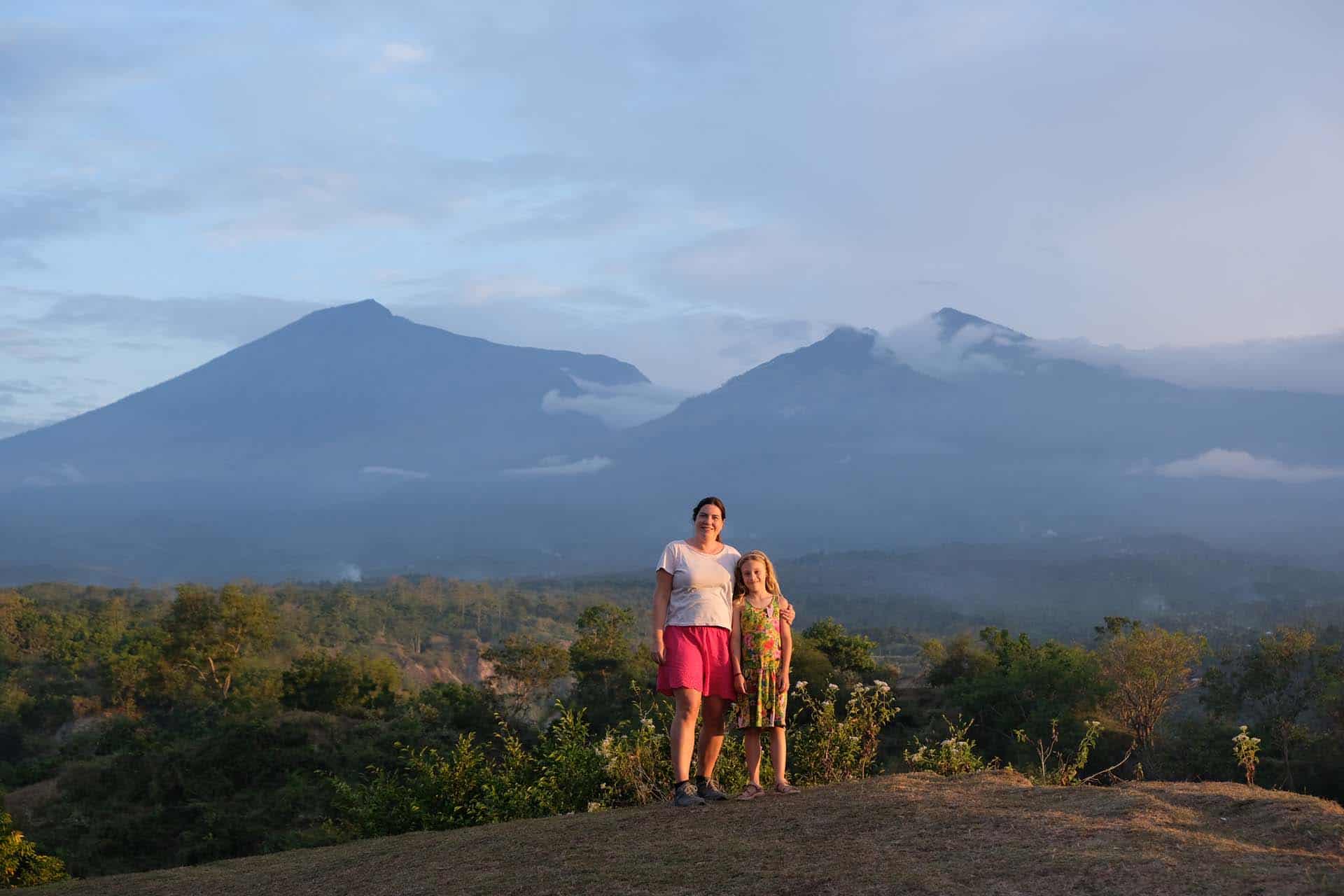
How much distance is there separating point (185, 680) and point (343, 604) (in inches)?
1429

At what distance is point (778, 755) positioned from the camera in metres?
6.07

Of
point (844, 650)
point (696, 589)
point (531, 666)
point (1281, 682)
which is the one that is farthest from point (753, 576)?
point (531, 666)

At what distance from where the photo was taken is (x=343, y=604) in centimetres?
7569

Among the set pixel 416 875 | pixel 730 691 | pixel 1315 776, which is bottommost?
pixel 1315 776

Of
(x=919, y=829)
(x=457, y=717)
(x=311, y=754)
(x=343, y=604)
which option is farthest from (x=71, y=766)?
(x=343, y=604)

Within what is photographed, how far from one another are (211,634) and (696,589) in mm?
38328

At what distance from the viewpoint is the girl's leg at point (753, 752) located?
6.02m

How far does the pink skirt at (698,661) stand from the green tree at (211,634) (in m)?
37.2

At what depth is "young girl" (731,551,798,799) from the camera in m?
5.97

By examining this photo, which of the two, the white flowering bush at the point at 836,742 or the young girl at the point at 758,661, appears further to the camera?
the white flowering bush at the point at 836,742

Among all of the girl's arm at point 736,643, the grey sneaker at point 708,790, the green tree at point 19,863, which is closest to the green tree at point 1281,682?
the grey sneaker at point 708,790

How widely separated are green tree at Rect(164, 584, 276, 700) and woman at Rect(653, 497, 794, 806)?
37090mm

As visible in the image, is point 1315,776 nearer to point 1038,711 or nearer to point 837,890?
point 1038,711

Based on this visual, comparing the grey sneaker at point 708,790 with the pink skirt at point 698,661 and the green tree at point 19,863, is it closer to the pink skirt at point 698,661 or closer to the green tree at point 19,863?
the pink skirt at point 698,661
